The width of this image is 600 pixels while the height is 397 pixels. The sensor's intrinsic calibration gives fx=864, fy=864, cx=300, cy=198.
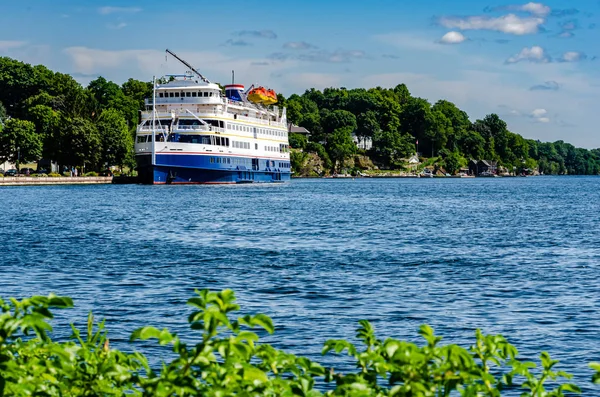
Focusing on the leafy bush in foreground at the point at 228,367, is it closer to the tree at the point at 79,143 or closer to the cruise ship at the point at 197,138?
the cruise ship at the point at 197,138

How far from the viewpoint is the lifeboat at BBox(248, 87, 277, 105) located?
122688 mm

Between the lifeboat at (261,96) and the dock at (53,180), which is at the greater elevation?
the lifeboat at (261,96)

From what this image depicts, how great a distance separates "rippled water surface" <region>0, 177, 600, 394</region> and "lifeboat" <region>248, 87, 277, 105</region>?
69.9 m

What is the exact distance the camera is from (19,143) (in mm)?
112688

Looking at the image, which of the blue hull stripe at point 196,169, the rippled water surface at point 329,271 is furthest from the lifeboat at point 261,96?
the rippled water surface at point 329,271

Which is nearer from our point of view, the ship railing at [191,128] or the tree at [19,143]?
the ship railing at [191,128]

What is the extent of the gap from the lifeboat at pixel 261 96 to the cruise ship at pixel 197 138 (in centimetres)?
914

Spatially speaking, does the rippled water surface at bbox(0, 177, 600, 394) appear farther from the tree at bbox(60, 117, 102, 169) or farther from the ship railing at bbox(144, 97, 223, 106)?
the tree at bbox(60, 117, 102, 169)

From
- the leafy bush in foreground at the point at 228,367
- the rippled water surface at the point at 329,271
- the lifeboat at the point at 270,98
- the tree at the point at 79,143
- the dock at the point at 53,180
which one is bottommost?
the rippled water surface at the point at 329,271

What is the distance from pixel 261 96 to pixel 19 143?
3353cm

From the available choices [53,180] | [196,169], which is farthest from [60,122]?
[196,169]

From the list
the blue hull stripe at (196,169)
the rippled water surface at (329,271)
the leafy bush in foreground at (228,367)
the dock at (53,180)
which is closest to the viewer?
the leafy bush in foreground at (228,367)

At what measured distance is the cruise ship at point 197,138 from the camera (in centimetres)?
9362

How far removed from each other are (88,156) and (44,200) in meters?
45.5
